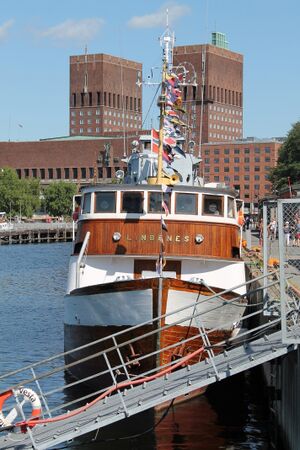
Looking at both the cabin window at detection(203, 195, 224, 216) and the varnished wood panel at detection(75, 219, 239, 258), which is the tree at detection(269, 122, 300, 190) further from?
the varnished wood panel at detection(75, 219, 239, 258)

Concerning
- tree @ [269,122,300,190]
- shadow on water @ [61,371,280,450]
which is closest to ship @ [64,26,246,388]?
shadow on water @ [61,371,280,450]

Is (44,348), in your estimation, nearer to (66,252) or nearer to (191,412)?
(191,412)

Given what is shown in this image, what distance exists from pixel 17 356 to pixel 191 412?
39.4 feet

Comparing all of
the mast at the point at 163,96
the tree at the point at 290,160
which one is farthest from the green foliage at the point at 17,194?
the mast at the point at 163,96

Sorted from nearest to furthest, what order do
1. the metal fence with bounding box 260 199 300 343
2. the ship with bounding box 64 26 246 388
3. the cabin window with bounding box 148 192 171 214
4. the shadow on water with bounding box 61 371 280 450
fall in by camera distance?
1. the metal fence with bounding box 260 199 300 343
2. the shadow on water with bounding box 61 371 280 450
3. the ship with bounding box 64 26 246 388
4. the cabin window with bounding box 148 192 171 214

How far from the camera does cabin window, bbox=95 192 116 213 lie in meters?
29.4

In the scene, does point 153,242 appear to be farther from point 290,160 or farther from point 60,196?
point 60,196

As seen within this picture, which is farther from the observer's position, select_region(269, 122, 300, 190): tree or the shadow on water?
select_region(269, 122, 300, 190): tree

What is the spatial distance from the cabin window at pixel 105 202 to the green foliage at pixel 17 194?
Result: 154495 mm

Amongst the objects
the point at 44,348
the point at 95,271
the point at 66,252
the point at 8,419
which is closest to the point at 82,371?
the point at 95,271

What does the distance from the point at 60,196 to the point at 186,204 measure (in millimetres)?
165870

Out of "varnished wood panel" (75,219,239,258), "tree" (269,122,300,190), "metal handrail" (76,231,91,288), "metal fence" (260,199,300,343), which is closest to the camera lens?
"metal fence" (260,199,300,343)

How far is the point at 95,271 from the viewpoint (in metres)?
30.0

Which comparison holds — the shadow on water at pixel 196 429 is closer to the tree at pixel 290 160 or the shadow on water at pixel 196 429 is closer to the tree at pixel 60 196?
the tree at pixel 290 160
